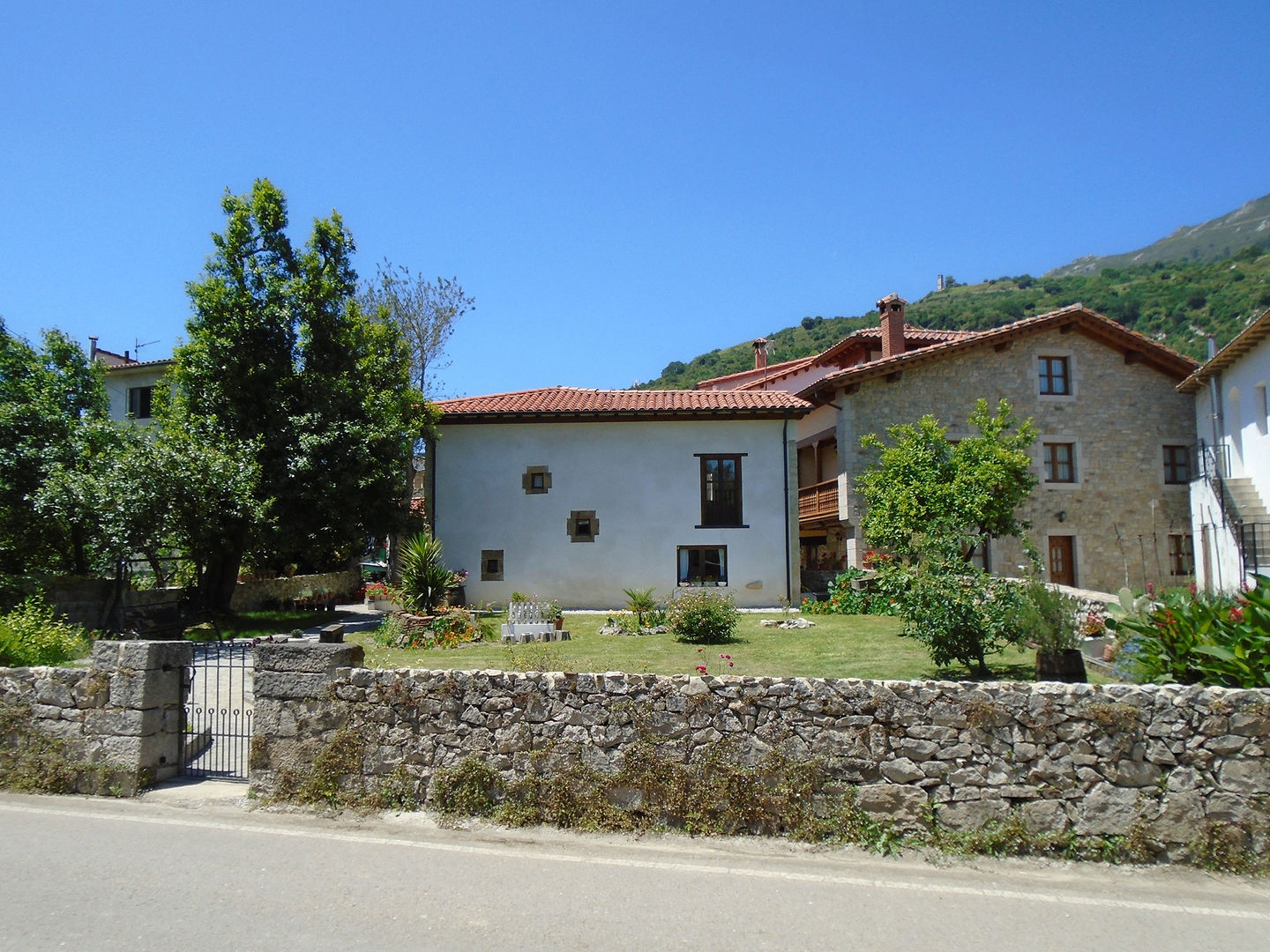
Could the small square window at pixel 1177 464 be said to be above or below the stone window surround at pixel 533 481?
above

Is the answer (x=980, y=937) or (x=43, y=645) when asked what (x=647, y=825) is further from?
(x=43, y=645)

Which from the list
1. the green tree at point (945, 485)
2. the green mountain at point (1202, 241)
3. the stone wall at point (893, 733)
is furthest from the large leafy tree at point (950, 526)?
the green mountain at point (1202, 241)

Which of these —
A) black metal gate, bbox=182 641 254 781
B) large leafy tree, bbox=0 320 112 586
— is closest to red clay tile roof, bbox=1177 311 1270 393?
black metal gate, bbox=182 641 254 781

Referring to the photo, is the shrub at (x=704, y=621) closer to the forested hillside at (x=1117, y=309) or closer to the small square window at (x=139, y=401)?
the small square window at (x=139, y=401)

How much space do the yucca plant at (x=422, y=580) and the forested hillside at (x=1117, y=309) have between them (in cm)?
4733

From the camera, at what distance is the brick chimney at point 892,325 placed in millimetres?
29266

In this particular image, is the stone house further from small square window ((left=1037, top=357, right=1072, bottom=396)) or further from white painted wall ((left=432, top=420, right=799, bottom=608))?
white painted wall ((left=432, top=420, right=799, bottom=608))

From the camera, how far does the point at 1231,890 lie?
5453 millimetres

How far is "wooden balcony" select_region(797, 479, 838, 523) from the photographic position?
90.5ft

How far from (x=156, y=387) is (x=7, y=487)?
501 centimetres

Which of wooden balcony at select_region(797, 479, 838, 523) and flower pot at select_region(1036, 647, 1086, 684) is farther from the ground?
wooden balcony at select_region(797, 479, 838, 523)

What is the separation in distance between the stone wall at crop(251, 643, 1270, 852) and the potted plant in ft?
11.4

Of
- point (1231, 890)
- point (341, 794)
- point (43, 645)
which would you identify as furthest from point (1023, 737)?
point (43, 645)

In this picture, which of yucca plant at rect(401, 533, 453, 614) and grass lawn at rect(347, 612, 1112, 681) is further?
yucca plant at rect(401, 533, 453, 614)
